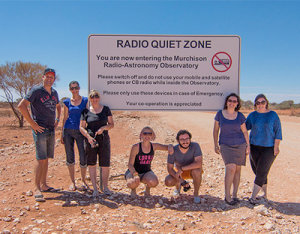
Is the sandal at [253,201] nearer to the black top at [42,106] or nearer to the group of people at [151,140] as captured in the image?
the group of people at [151,140]

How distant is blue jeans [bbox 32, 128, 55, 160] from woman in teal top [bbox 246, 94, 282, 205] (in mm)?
3524

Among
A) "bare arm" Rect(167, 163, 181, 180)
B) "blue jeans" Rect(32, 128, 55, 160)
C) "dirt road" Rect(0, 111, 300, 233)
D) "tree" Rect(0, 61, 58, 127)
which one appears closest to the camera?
"dirt road" Rect(0, 111, 300, 233)

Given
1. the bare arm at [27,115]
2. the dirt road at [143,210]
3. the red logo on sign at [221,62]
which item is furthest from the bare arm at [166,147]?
the bare arm at [27,115]

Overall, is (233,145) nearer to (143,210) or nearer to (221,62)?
(221,62)

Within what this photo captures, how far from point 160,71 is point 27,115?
2.51m

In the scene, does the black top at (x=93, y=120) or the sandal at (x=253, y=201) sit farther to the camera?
the black top at (x=93, y=120)

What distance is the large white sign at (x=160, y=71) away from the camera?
4.77m

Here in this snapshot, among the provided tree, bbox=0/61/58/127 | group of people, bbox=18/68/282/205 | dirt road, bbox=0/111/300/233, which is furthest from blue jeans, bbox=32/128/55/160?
tree, bbox=0/61/58/127

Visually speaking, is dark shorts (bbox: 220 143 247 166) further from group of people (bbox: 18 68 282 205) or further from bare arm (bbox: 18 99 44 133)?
bare arm (bbox: 18 99 44 133)

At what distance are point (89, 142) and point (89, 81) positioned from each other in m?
1.29

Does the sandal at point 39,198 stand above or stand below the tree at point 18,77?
below

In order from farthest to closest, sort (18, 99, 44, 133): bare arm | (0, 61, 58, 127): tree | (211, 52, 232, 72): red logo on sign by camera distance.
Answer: (0, 61, 58, 127): tree → (211, 52, 232, 72): red logo on sign → (18, 99, 44, 133): bare arm

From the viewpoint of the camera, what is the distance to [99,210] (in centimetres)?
389

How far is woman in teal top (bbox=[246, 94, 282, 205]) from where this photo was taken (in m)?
3.99
